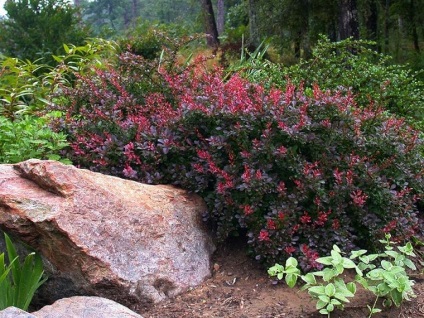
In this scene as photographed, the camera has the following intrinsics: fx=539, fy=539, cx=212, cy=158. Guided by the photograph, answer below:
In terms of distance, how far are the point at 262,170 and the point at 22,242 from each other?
1.51 m

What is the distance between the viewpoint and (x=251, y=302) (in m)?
3.11

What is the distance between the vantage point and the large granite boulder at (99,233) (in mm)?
3004

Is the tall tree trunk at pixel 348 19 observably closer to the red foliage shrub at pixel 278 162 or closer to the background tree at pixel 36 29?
the background tree at pixel 36 29

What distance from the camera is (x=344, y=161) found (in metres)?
3.52

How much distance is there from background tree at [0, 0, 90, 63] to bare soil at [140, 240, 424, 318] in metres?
9.16

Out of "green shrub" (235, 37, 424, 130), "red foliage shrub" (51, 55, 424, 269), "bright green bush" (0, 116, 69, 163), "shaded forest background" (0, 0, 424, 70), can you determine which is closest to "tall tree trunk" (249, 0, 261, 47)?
"shaded forest background" (0, 0, 424, 70)

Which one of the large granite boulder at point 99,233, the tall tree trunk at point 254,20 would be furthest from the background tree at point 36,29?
the large granite boulder at point 99,233

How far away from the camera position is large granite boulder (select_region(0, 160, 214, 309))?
3004 millimetres

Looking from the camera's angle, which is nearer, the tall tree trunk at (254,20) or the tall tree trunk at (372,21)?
the tall tree trunk at (372,21)

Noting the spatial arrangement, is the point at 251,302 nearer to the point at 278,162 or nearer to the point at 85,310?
the point at 278,162

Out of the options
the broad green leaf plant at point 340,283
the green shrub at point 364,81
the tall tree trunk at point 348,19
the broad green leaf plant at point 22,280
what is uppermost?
the tall tree trunk at point 348,19

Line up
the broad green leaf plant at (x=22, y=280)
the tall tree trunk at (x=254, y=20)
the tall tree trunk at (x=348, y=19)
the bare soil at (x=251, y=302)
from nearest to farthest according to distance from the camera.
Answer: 1. the broad green leaf plant at (x=22, y=280)
2. the bare soil at (x=251, y=302)
3. the tall tree trunk at (x=348, y=19)
4. the tall tree trunk at (x=254, y=20)

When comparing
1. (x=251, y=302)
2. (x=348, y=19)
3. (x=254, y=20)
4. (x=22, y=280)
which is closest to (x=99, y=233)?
(x=22, y=280)

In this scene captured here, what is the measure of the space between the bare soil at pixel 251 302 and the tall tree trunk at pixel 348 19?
23.3ft
